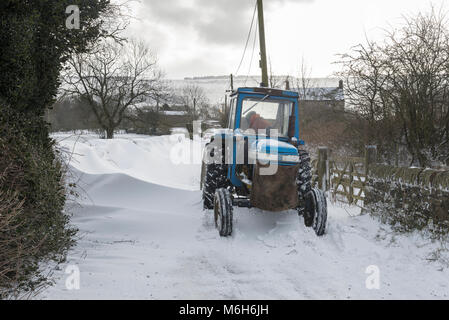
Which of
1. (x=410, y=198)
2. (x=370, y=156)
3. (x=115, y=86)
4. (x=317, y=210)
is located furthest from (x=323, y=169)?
(x=115, y=86)

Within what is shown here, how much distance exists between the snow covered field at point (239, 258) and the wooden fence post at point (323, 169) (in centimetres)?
307

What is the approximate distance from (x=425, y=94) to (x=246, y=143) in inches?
132

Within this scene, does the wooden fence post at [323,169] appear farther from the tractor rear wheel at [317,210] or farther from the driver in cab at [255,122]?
the tractor rear wheel at [317,210]

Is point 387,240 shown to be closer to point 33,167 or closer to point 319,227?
point 319,227

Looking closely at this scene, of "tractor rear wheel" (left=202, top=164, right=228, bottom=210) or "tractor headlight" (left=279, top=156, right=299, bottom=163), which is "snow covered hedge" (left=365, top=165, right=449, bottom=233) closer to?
"tractor headlight" (left=279, top=156, right=299, bottom=163)

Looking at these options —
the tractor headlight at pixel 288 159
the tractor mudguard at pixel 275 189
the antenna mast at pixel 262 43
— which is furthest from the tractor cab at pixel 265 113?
the antenna mast at pixel 262 43

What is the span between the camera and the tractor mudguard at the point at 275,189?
4.69m

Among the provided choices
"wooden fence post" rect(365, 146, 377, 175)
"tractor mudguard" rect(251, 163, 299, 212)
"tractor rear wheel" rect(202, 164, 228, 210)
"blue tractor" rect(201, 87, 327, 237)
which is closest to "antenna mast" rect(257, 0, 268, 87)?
"wooden fence post" rect(365, 146, 377, 175)

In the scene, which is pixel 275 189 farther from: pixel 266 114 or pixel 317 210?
pixel 266 114

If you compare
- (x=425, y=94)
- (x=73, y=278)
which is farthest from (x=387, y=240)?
(x=73, y=278)

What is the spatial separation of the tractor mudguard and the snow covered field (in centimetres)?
46

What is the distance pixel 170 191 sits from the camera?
746 cm
